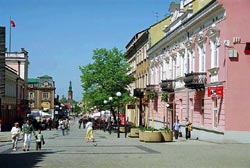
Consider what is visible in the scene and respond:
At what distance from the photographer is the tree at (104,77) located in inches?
2479

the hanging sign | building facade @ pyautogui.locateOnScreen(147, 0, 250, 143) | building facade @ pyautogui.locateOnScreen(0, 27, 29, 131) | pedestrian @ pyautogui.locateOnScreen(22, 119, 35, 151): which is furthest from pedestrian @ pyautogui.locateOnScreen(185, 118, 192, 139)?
building facade @ pyautogui.locateOnScreen(0, 27, 29, 131)

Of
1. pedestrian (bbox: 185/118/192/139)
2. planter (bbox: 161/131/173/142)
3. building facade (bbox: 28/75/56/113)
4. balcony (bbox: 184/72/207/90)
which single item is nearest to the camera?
planter (bbox: 161/131/173/142)

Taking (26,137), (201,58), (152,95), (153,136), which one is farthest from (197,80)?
(152,95)

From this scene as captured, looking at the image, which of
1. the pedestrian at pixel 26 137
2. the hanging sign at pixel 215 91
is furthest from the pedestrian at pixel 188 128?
the pedestrian at pixel 26 137

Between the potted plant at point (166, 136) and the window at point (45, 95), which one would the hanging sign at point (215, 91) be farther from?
the window at point (45, 95)

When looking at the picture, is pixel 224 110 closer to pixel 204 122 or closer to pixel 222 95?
pixel 222 95

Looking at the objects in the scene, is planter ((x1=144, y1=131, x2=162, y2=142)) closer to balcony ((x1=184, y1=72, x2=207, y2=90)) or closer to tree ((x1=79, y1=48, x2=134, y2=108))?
balcony ((x1=184, y1=72, x2=207, y2=90))

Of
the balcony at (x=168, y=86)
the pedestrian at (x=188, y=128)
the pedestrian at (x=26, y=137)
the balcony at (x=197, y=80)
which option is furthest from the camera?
the balcony at (x=168, y=86)

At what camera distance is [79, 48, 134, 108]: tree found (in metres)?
63.0

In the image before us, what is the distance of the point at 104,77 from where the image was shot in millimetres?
63000

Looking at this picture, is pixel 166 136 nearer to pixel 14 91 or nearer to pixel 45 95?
pixel 14 91

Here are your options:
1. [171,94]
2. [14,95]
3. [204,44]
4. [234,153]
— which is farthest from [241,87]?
[14,95]

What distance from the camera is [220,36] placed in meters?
29.6

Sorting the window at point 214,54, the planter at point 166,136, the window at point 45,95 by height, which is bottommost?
the planter at point 166,136
